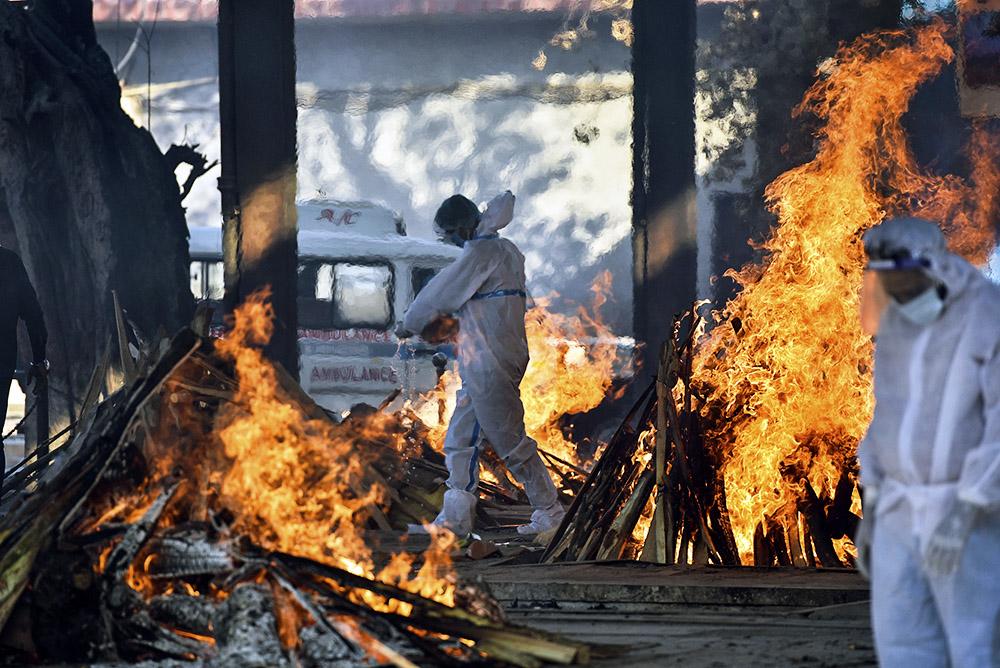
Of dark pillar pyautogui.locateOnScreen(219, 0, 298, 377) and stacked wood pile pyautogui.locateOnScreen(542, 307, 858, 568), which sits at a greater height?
dark pillar pyautogui.locateOnScreen(219, 0, 298, 377)

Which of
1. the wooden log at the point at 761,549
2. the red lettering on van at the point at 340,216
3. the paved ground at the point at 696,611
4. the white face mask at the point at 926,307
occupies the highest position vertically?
the red lettering on van at the point at 340,216

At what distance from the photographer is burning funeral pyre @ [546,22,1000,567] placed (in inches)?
314

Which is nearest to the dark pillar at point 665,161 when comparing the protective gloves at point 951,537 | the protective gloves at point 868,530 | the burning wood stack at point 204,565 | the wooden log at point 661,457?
the wooden log at point 661,457

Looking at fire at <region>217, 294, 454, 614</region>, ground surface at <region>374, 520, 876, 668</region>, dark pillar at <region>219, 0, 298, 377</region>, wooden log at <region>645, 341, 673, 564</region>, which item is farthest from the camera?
dark pillar at <region>219, 0, 298, 377</region>

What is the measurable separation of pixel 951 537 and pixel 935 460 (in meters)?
0.23

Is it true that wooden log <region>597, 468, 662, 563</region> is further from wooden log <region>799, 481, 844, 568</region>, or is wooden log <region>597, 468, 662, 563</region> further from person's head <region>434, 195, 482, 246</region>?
person's head <region>434, 195, 482, 246</region>

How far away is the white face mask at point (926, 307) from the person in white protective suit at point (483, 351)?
17.2 ft

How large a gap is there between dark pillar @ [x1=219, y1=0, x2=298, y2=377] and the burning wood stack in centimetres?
445

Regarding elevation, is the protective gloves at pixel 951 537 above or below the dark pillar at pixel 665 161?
below

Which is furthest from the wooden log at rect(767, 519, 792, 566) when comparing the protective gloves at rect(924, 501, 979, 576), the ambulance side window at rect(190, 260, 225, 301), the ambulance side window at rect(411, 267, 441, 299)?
the ambulance side window at rect(190, 260, 225, 301)

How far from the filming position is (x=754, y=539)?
8.09 meters

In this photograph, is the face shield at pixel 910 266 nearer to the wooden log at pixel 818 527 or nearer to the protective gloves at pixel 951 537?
the protective gloves at pixel 951 537

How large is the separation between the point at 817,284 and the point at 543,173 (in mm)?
12725

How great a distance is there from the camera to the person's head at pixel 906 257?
4254 mm
